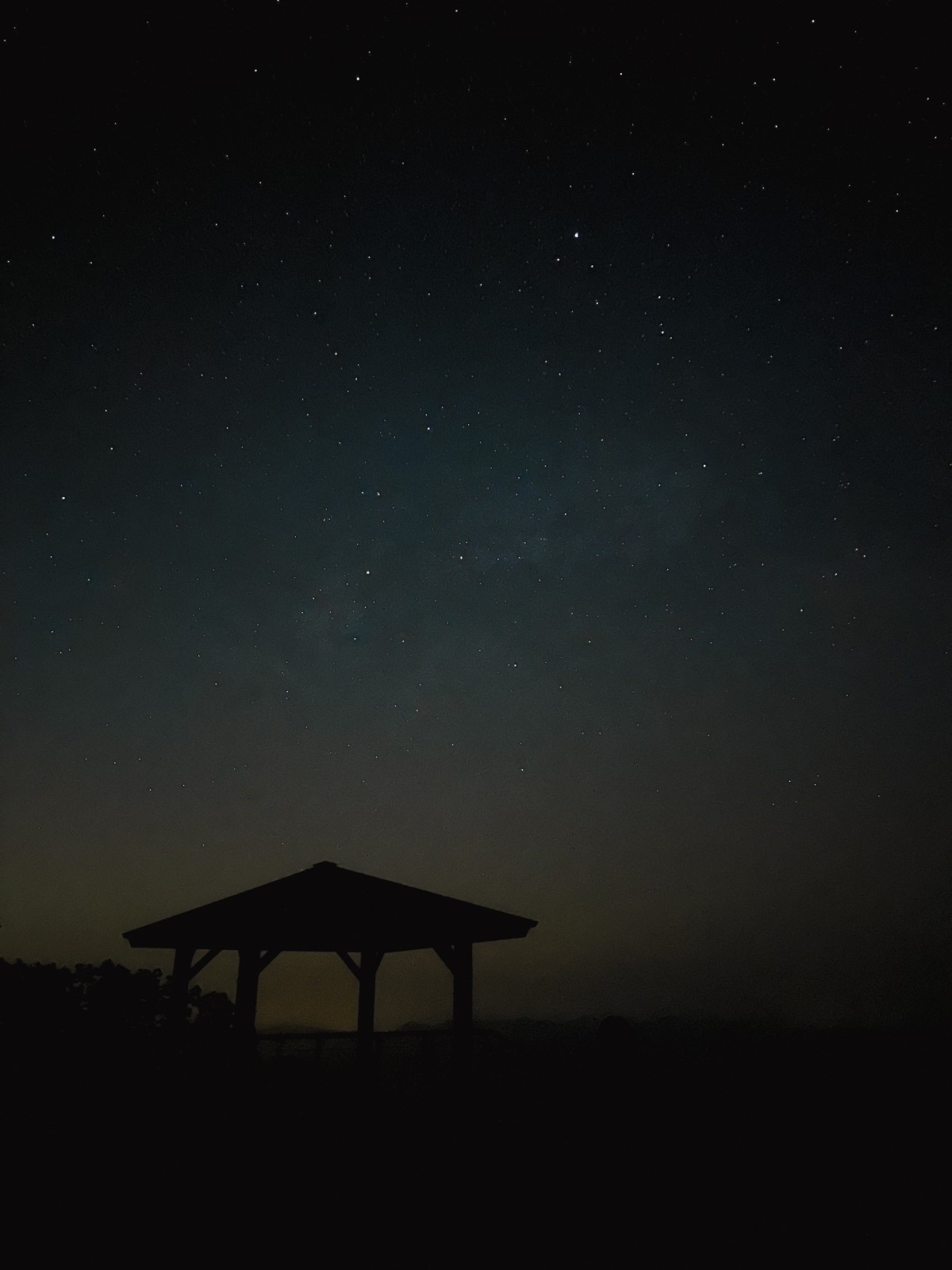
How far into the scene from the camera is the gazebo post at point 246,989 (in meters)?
9.66

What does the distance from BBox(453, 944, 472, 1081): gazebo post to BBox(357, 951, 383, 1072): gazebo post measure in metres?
1.33

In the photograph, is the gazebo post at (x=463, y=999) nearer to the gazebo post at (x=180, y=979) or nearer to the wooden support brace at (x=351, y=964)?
the wooden support brace at (x=351, y=964)

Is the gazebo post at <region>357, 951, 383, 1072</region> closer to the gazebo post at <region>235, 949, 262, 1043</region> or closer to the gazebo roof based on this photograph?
the gazebo roof

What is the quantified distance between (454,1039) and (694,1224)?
3.57 m

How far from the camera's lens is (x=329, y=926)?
8.88 m

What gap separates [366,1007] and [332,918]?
2563mm

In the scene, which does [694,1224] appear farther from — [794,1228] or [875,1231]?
[875,1231]

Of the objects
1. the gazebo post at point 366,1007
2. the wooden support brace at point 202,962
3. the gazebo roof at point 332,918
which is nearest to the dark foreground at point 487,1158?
the gazebo post at point 366,1007

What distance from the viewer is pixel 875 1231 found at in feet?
21.9

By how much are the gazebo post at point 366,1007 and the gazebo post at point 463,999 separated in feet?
4.36

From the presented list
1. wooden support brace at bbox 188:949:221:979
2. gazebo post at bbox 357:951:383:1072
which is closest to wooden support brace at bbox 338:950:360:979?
gazebo post at bbox 357:951:383:1072

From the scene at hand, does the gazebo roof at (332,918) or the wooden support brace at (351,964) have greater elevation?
the gazebo roof at (332,918)

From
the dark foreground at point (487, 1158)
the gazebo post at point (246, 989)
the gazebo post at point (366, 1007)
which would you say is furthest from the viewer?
the gazebo post at point (366, 1007)

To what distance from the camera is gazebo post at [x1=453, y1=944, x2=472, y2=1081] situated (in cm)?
930
